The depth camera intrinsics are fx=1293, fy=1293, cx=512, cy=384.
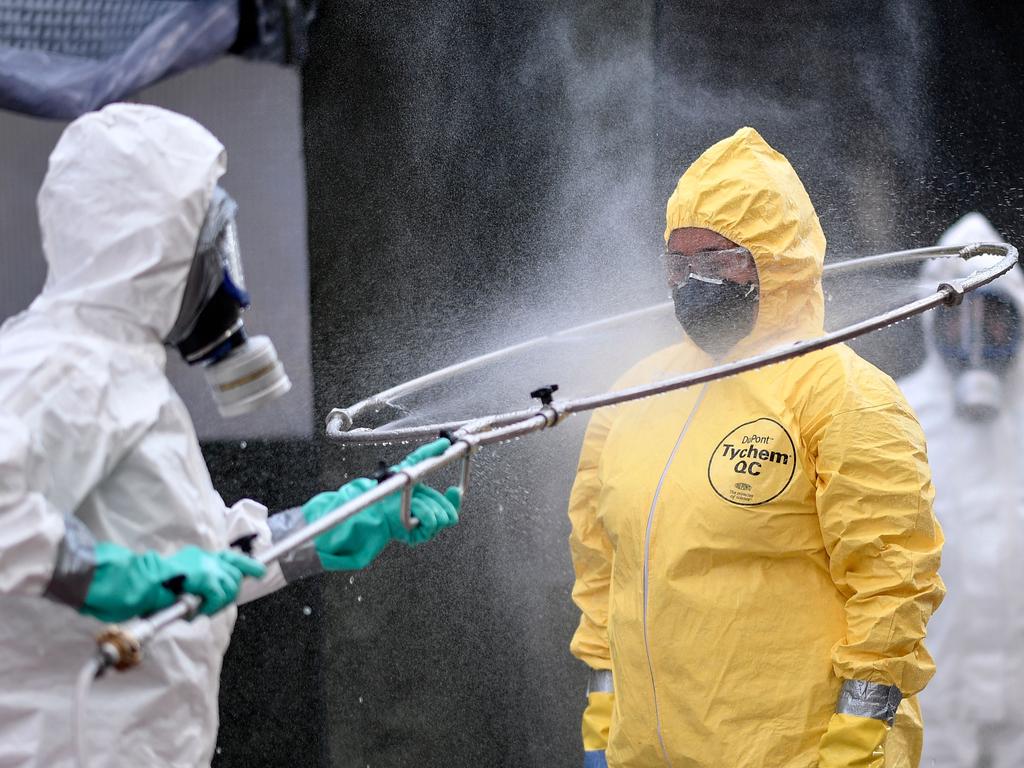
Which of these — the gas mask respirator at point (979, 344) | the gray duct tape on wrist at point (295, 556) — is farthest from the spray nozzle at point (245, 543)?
the gas mask respirator at point (979, 344)

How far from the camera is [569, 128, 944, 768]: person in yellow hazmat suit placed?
2.20m

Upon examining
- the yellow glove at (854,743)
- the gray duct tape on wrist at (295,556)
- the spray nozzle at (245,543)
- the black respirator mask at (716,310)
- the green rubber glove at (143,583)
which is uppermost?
the black respirator mask at (716,310)

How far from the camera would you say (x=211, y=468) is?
316cm

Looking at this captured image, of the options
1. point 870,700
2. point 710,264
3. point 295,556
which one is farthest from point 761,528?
point 295,556

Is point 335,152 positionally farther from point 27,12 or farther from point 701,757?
point 701,757

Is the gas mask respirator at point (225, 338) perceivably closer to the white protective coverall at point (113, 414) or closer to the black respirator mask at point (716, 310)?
the white protective coverall at point (113, 414)

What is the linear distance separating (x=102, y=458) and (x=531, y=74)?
217cm

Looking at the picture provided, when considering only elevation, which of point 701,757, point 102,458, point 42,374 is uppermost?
point 42,374

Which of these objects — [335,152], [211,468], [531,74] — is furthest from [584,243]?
[211,468]

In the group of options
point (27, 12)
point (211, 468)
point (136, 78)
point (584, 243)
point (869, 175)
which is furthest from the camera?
point (869, 175)

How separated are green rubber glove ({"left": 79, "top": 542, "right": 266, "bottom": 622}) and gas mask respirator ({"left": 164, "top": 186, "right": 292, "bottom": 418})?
36 centimetres

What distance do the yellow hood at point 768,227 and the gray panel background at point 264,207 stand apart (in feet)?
3.79

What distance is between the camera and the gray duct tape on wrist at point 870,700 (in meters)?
2.19

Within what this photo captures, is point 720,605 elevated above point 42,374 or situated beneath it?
situated beneath
